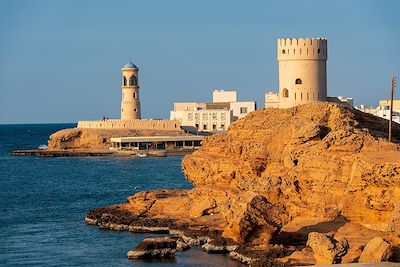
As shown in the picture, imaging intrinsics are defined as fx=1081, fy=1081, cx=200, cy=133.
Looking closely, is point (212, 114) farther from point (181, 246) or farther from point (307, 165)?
point (181, 246)

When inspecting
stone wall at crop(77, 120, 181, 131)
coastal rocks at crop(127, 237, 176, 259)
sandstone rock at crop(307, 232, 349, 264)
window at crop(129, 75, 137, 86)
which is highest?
window at crop(129, 75, 137, 86)

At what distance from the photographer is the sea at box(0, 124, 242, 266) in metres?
46.4

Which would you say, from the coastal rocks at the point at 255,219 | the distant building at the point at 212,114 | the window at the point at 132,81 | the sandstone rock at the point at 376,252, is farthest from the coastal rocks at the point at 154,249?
the window at the point at 132,81

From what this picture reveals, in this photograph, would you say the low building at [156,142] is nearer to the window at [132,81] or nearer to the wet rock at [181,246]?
the window at [132,81]

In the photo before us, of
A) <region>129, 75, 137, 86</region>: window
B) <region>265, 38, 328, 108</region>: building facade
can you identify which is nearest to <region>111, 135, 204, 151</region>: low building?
<region>129, 75, 137, 86</region>: window

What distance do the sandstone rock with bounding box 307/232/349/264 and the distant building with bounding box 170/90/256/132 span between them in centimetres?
9346

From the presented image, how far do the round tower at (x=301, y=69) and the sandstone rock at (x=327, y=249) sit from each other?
3366cm

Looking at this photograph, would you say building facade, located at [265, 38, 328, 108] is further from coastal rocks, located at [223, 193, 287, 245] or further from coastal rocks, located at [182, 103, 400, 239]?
coastal rocks, located at [223, 193, 287, 245]

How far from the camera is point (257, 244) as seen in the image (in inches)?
1780

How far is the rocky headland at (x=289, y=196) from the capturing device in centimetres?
4331

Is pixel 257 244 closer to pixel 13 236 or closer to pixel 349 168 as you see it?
pixel 349 168

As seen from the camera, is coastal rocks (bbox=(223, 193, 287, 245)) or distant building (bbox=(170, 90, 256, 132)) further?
distant building (bbox=(170, 90, 256, 132))

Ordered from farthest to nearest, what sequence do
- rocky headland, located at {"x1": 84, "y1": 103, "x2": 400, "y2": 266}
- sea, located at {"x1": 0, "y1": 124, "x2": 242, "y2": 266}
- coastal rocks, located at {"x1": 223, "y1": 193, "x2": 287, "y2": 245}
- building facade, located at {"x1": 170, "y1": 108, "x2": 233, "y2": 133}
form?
building facade, located at {"x1": 170, "y1": 108, "x2": 233, "y2": 133} → sea, located at {"x1": 0, "y1": 124, "x2": 242, "y2": 266} → coastal rocks, located at {"x1": 223, "y1": 193, "x2": 287, "y2": 245} → rocky headland, located at {"x1": 84, "y1": 103, "x2": 400, "y2": 266}

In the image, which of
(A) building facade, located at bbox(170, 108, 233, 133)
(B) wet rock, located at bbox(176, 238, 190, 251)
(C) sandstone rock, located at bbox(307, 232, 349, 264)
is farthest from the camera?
(A) building facade, located at bbox(170, 108, 233, 133)
